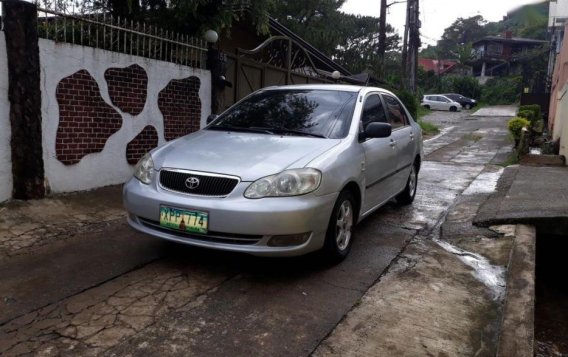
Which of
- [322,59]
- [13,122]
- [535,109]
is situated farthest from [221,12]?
[535,109]

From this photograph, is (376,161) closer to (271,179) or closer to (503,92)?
(271,179)

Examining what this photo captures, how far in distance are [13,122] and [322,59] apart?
11.1m

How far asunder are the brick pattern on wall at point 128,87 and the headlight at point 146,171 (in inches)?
99.5

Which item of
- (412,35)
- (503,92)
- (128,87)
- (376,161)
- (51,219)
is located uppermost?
(412,35)

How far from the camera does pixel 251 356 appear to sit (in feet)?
8.89

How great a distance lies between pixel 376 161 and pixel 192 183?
1.96m

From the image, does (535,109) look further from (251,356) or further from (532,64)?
(532,64)

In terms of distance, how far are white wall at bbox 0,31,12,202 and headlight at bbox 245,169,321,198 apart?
3045 millimetres

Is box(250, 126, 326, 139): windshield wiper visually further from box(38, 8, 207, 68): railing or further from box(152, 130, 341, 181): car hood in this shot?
box(38, 8, 207, 68): railing

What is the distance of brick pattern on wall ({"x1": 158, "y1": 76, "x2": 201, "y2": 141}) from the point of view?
7.14 meters

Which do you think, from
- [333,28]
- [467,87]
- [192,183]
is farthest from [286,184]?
[467,87]

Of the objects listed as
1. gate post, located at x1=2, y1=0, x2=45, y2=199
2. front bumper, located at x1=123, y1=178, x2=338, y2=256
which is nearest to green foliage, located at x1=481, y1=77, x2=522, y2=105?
gate post, located at x1=2, y1=0, x2=45, y2=199

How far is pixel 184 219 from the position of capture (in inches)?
138

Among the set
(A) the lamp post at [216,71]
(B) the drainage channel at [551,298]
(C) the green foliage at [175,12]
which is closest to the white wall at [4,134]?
(C) the green foliage at [175,12]
